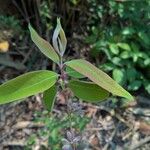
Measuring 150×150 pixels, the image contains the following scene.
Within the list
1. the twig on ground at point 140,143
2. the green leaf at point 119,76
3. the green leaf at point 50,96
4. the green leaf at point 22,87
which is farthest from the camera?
the green leaf at point 119,76

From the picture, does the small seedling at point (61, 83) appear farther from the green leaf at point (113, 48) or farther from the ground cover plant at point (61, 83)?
the green leaf at point (113, 48)

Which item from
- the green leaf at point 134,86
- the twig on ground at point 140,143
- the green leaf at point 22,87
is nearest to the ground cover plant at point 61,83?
the green leaf at point 22,87

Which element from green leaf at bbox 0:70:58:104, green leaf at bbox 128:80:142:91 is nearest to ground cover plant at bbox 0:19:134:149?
green leaf at bbox 0:70:58:104

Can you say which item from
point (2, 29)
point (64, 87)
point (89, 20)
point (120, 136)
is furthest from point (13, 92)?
point (89, 20)

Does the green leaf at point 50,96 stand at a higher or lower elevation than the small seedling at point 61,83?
lower

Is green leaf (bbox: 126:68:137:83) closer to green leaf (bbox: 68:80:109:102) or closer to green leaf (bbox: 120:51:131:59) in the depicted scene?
green leaf (bbox: 120:51:131:59)

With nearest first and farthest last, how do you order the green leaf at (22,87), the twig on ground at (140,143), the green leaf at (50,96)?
the green leaf at (22,87) < the green leaf at (50,96) < the twig on ground at (140,143)

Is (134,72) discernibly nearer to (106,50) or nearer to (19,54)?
(106,50)
